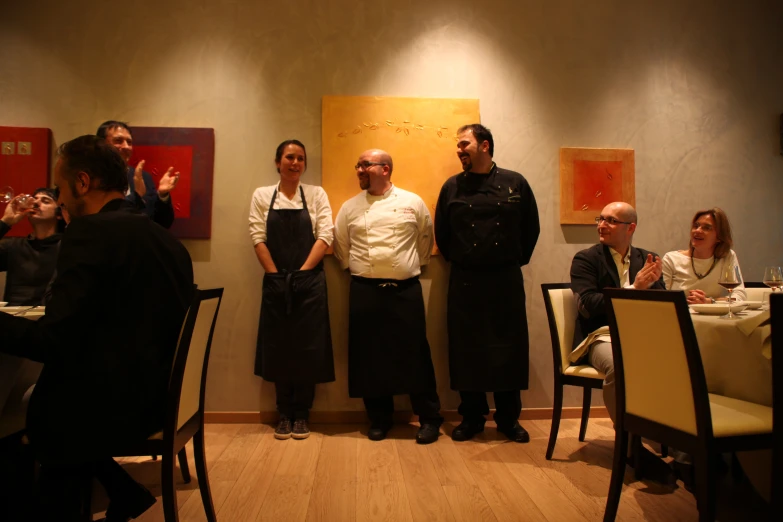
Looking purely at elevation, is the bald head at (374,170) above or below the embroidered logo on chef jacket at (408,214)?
above

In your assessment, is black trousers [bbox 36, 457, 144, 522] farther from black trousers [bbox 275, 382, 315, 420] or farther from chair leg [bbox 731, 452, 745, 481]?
chair leg [bbox 731, 452, 745, 481]

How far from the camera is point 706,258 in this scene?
3.07 m

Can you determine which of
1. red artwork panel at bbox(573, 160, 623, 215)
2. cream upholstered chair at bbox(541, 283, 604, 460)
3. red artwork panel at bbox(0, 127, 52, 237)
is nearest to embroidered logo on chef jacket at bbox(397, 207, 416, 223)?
cream upholstered chair at bbox(541, 283, 604, 460)

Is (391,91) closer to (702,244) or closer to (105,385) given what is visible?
(702,244)

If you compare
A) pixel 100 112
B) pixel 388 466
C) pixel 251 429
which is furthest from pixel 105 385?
pixel 100 112

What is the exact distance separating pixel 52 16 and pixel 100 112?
0.68m

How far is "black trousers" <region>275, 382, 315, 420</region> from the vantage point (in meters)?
3.21

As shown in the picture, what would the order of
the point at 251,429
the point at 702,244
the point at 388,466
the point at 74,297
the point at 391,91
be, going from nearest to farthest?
the point at 74,297 → the point at 388,466 → the point at 702,244 → the point at 251,429 → the point at 391,91

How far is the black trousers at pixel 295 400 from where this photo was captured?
3.21m

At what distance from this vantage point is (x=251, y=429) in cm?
328

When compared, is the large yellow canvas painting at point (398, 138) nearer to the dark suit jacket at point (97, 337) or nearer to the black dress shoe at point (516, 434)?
the black dress shoe at point (516, 434)

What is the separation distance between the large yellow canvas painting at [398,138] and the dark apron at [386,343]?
0.64 meters

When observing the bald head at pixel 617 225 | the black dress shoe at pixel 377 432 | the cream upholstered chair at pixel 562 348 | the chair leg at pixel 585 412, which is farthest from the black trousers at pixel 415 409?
the bald head at pixel 617 225

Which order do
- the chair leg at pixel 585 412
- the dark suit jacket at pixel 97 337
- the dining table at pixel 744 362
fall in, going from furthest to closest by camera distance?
the chair leg at pixel 585 412 < the dining table at pixel 744 362 < the dark suit jacket at pixel 97 337
